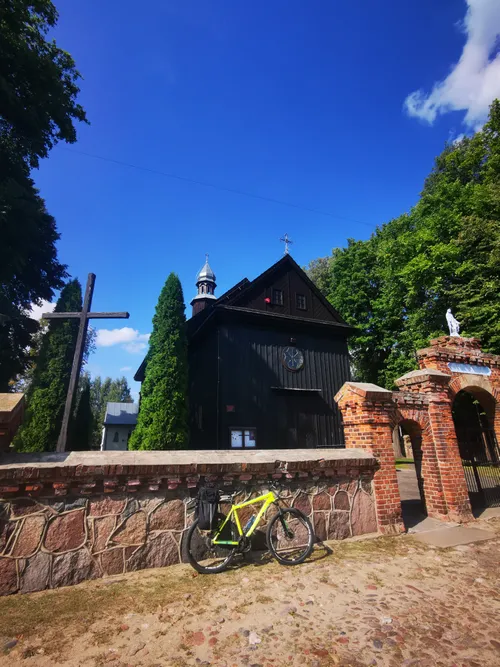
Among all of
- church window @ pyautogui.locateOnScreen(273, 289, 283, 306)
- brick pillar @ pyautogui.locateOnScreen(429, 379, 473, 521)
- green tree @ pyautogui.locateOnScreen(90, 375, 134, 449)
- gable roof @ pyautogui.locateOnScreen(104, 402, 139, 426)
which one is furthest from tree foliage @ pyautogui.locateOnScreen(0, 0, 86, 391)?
green tree @ pyautogui.locateOnScreen(90, 375, 134, 449)

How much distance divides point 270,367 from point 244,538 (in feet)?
34.4

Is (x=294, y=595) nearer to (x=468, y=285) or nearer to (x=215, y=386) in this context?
(x=215, y=386)

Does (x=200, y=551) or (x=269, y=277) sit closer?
(x=200, y=551)

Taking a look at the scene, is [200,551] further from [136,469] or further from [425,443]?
[425,443]

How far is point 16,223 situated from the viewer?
15.0 meters

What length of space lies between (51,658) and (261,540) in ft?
9.23

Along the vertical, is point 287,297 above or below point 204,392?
above

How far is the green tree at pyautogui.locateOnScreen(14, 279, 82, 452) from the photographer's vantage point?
13.1m

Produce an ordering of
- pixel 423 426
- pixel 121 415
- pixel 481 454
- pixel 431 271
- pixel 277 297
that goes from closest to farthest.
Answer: pixel 423 426, pixel 481 454, pixel 277 297, pixel 431 271, pixel 121 415

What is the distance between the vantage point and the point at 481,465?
7773 millimetres

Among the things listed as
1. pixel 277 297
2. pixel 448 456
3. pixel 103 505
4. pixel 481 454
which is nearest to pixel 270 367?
pixel 277 297

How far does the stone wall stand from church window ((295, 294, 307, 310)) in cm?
1242

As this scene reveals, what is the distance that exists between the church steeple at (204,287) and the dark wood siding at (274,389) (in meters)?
14.2

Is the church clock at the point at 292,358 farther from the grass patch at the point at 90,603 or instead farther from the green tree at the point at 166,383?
the grass patch at the point at 90,603
